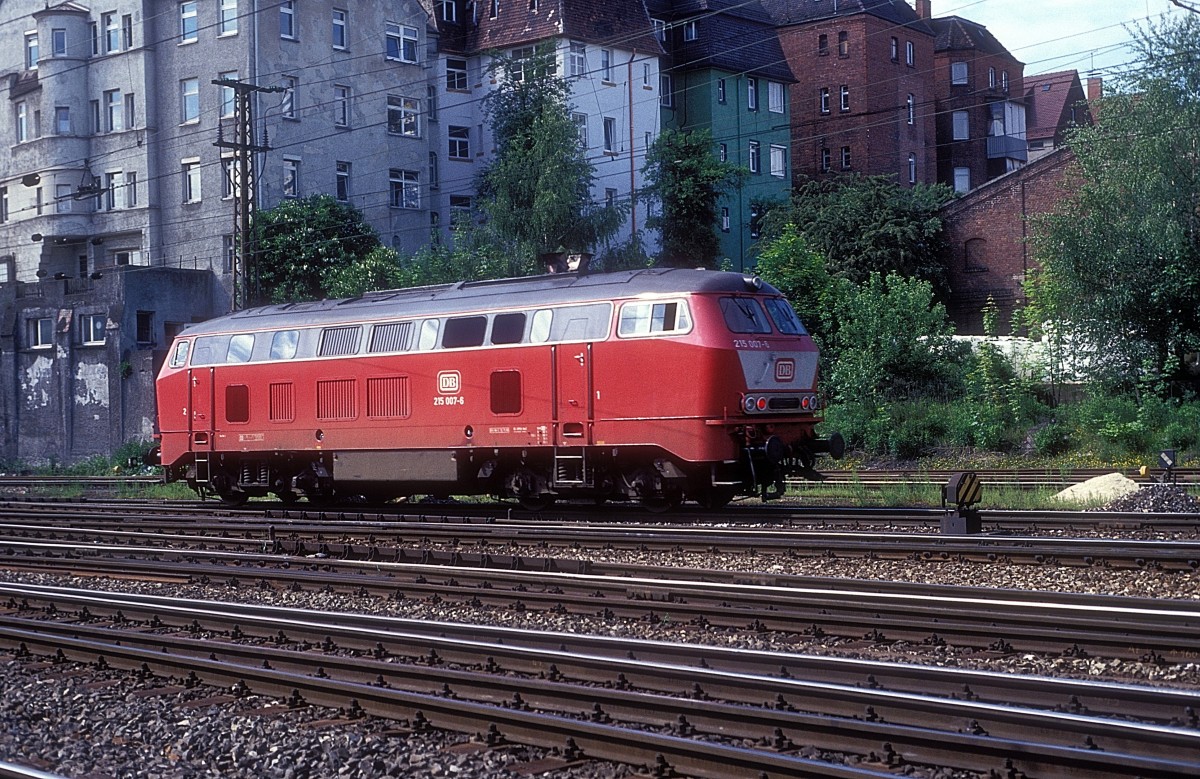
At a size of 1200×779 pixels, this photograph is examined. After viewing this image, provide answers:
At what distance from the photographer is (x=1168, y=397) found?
30156 millimetres

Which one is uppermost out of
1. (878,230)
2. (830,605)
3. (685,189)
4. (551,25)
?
(551,25)

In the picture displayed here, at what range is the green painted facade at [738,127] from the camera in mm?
57531

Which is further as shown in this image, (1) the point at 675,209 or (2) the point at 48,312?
(1) the point at 675,209

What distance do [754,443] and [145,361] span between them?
91.2 ft

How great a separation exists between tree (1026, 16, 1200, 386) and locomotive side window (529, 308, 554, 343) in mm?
16374

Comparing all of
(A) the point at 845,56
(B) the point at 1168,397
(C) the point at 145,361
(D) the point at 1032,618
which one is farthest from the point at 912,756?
(A) the point at 845,56

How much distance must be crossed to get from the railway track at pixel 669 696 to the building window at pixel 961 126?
63.4m

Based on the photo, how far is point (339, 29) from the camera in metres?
49.9

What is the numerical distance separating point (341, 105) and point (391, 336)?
30834mm

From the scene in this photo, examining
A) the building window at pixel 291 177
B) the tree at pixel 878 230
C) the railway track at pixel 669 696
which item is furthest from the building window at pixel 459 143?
the railway track at pixel 669 696

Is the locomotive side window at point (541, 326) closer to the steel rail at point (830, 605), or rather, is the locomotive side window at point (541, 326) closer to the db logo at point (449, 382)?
the db logo at point (449, 382)

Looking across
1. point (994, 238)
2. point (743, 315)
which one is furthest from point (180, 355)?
point (994, 238)

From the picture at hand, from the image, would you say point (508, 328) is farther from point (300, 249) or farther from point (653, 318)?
point (300, 249)

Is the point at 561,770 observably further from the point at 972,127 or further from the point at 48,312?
the point at 972,127
